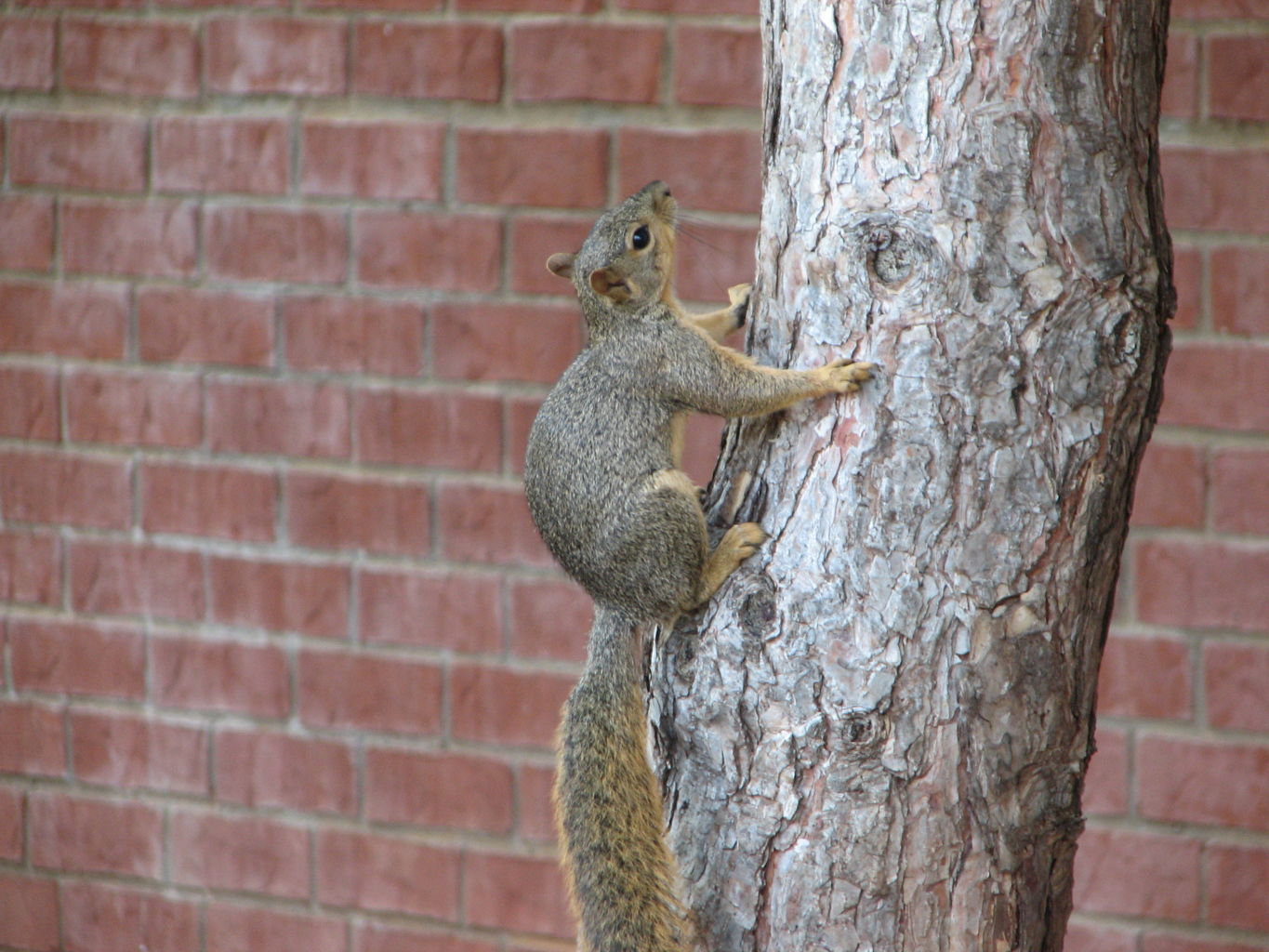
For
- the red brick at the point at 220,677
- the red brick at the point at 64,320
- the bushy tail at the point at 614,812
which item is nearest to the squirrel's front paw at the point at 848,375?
the bushy tail at the point at 614,812

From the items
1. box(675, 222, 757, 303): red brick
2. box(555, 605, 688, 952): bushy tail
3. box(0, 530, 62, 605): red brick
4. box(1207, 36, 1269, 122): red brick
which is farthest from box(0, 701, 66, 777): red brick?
box(1207, 36, 1269, 122): red brick

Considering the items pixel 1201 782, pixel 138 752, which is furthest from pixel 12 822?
pixel 1201 782

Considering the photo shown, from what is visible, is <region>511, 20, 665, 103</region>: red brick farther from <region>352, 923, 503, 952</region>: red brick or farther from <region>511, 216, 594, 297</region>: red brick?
<region>352, 923, 503, 952</region>: red brick

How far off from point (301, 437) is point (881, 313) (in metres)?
1.06

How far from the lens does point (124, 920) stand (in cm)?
205

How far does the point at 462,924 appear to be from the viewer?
6.25 feet

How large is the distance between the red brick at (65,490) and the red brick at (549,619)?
1.82 ft

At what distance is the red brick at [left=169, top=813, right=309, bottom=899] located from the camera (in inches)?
77.2

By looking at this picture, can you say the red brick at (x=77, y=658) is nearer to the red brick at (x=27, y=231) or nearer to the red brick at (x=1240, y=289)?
the red brick at (x=27, y=231)

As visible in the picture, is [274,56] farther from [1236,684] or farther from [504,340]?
[1236,684]

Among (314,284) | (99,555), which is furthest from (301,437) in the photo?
(99,555)

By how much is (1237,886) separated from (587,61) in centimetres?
118

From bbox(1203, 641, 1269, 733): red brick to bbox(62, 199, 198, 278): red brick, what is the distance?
4.33 ft

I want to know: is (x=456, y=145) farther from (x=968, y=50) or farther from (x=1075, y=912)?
→ (x=1075, y=912)
